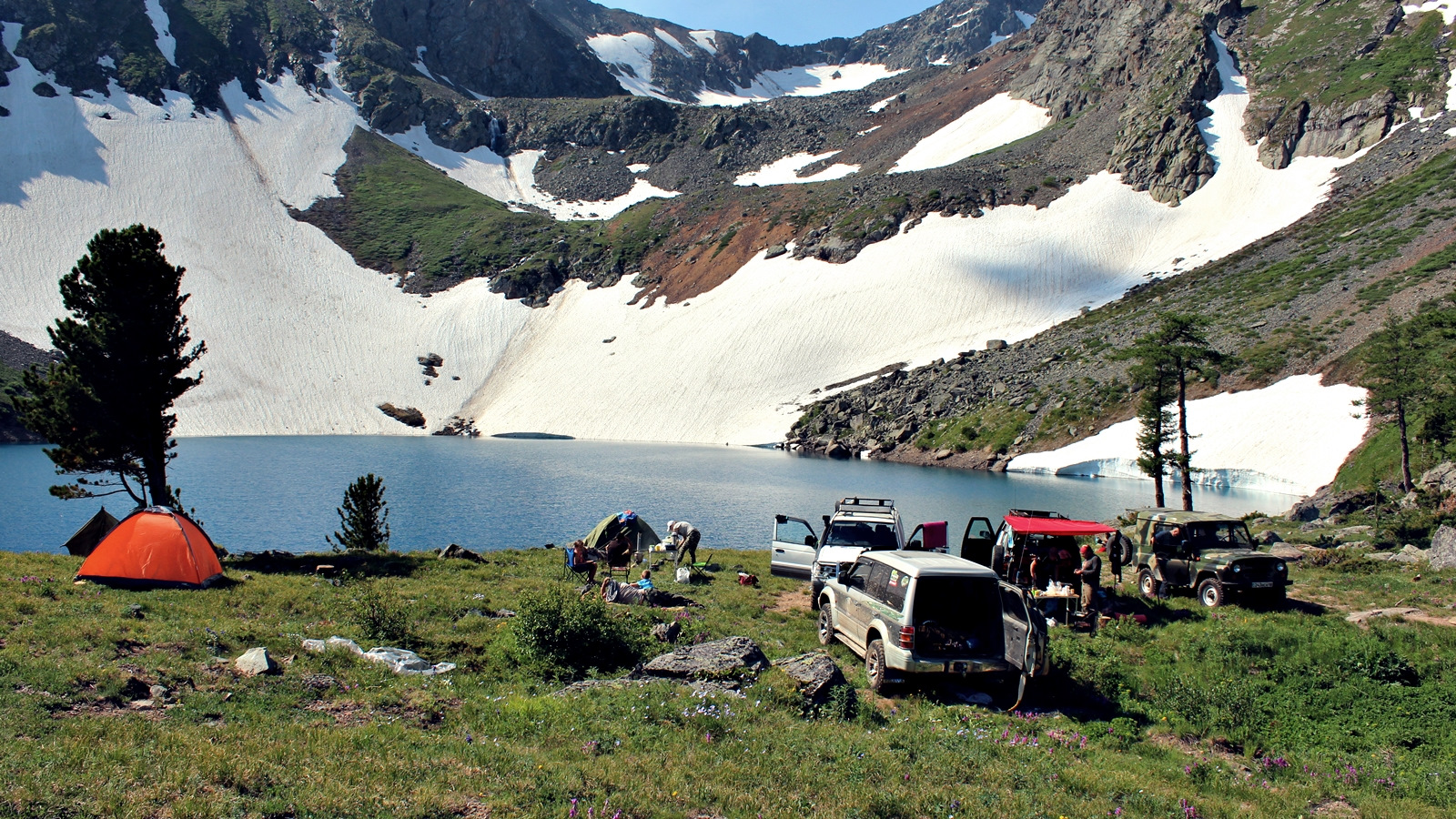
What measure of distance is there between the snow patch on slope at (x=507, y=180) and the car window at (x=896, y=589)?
13230cm

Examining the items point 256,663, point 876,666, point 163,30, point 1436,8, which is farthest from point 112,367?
point 163,30

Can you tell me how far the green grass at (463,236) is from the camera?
104625 mm

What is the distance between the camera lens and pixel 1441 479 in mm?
22766

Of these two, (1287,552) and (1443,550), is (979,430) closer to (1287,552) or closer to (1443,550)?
(1287,552)

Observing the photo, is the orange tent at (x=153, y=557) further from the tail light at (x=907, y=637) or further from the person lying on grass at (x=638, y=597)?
the tail light at (x=907, y=637)

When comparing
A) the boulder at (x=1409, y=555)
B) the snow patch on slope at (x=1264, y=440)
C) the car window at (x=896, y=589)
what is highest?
the snow patch on slope at (x=1264, y=440)

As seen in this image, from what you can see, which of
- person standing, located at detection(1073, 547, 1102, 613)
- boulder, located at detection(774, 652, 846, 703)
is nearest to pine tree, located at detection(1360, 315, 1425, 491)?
person standing, located at detection(1073, 547, 1102, 613)

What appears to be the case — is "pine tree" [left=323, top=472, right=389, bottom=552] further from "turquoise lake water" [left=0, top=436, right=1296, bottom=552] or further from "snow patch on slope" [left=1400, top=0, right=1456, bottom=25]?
"snow patch on slope" [left=1400, top=0, right=1456, bottom=25]

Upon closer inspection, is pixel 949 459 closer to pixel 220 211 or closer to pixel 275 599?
pixel 275 599

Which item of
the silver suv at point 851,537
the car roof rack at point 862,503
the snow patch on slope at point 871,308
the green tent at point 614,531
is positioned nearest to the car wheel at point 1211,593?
the silver suv at point 851,537

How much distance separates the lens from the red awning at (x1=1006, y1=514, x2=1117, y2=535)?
13391 millimetres

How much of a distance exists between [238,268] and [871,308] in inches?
3200

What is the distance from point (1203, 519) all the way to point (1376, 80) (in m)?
101

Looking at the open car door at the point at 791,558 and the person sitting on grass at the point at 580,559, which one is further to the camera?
the open car door at the point at 791,558
